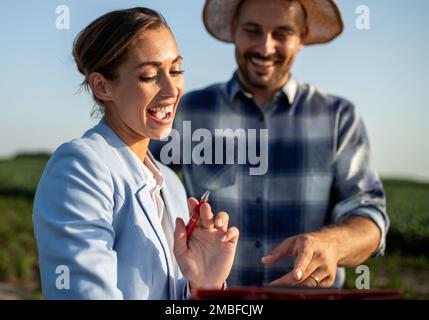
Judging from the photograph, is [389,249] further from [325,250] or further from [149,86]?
[149,86]

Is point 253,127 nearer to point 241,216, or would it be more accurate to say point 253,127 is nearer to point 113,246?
point 241,216

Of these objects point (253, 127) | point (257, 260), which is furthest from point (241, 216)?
point (253, 127)

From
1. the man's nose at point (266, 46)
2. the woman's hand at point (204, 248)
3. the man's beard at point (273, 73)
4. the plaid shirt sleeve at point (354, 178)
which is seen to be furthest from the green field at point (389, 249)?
the woman's hand at point (204, 248)

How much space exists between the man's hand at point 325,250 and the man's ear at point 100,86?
0.64 metres

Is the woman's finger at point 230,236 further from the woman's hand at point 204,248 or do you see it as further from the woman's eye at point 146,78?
the woman's eye at point 146,78

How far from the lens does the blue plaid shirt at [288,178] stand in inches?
132

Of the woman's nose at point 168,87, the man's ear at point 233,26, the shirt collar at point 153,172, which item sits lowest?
the shirt collar at point 153,172

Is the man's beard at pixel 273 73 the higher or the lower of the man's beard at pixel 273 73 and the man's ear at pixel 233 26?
the lower

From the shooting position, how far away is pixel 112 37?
6.31 ft

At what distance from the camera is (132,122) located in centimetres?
201

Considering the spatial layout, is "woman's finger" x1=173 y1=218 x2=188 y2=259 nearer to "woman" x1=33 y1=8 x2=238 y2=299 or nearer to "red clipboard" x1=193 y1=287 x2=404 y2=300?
"woman" x1=33 y1=8 x2=238 y2=299

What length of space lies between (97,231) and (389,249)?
8559 mm

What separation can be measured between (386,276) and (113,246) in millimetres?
7121

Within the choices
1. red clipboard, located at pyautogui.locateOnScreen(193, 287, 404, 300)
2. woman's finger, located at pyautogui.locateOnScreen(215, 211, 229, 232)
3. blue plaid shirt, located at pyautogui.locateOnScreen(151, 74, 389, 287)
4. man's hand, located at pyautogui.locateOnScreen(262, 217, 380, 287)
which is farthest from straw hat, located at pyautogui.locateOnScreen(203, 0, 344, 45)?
red clipboard, located at pyautogui.locateOnScreen(193, 287, 404, 300)
